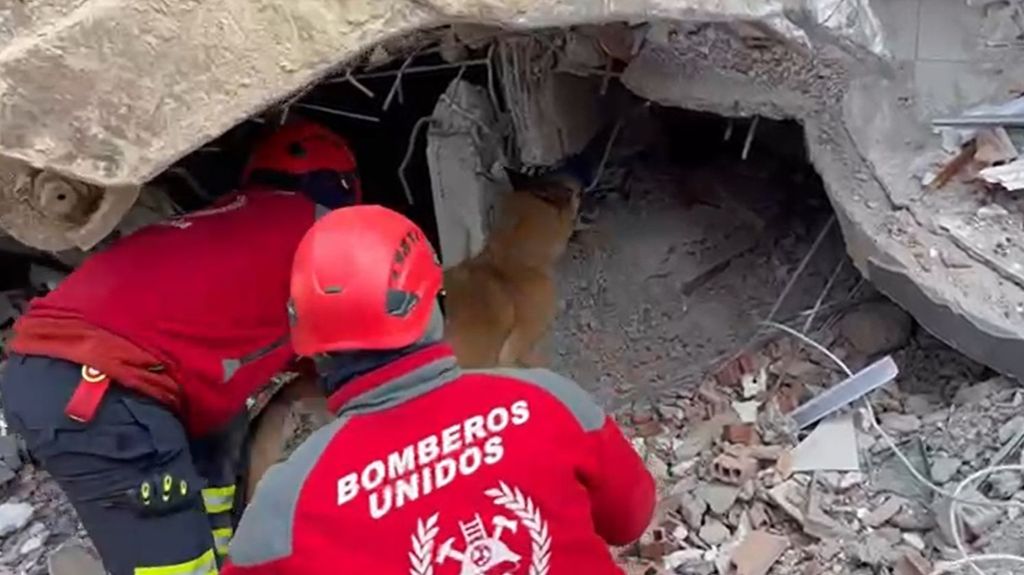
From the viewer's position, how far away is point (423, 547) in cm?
239

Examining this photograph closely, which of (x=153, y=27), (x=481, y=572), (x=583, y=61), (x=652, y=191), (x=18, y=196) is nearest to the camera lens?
(x=481, y=572)

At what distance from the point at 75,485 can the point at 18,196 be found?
0.71 metres

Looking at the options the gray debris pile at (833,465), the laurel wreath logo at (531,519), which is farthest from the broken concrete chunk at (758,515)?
the laurel wreath logo at (531,519)

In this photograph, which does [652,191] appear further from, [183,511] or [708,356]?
[183,511]

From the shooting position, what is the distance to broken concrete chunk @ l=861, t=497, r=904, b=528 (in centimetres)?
341

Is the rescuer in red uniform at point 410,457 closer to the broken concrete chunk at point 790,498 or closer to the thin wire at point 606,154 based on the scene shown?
the broken concrete chunk at point 790,498

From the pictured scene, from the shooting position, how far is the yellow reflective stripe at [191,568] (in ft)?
10.5

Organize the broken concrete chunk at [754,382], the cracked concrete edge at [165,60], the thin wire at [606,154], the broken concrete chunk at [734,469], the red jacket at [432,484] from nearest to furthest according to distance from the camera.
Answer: the red jacket at [432,484]
the cracked concrete edge at [165,60]
the broken concrete chunk at [734,469]
the broken concrete chunk at [754,382]
the thin wire at [606,154]

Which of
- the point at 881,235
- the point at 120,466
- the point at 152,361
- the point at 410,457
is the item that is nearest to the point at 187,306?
the point at 152,361

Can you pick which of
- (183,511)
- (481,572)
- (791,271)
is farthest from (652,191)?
(481,572)

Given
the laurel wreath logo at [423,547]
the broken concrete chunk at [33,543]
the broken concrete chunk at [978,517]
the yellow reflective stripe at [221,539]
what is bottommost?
the broken concrete chunk at [33,543]

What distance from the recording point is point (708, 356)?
404 cm

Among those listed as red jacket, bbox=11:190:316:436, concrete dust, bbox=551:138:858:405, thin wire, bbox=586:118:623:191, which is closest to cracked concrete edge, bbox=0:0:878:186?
red jacket, bbox=11:190:316:436

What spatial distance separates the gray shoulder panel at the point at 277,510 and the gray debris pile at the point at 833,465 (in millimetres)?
1207
